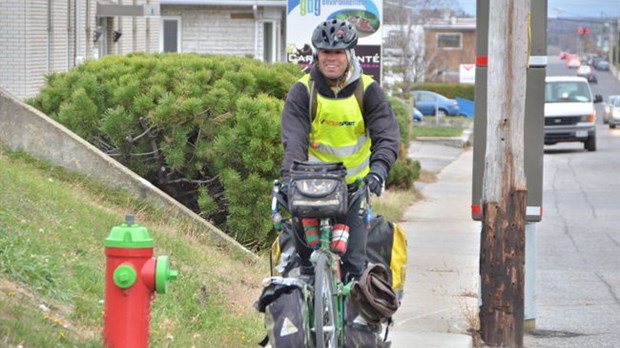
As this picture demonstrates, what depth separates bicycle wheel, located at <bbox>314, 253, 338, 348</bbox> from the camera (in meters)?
5.91

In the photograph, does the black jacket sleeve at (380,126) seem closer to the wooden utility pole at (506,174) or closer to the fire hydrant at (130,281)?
the fire hydrant at (130,281)

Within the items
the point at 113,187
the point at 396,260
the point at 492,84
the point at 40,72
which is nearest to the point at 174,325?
the point at 396,260

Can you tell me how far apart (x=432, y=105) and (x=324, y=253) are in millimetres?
56383

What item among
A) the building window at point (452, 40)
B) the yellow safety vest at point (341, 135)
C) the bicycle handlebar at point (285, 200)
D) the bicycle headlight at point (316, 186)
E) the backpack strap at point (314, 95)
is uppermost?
the building window at point (452, 40)

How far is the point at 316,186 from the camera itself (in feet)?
19.5

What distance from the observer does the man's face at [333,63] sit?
6.48 meters

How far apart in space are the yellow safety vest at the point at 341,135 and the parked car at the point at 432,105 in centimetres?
5461

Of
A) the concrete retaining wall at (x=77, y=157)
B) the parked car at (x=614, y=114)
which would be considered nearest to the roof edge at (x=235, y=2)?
the parked car at (x=614, y=114)

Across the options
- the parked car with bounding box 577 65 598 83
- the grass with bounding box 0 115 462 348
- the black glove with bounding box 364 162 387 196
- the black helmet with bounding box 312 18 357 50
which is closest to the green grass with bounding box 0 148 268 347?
the grass with bounding box 0 115 462 348

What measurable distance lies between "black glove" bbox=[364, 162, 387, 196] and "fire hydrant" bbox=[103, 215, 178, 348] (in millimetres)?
1226

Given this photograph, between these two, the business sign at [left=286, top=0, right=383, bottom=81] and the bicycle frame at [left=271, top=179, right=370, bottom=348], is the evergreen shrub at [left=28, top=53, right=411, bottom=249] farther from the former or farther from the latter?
the bicycle frame at [left=271, top=179, right=370, bottom=348]

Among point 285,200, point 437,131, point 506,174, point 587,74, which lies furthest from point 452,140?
point 587,74

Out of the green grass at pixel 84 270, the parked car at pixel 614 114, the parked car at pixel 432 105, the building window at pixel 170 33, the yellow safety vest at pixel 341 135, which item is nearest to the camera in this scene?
the green grass at pixel 84 270

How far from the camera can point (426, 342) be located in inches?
329
